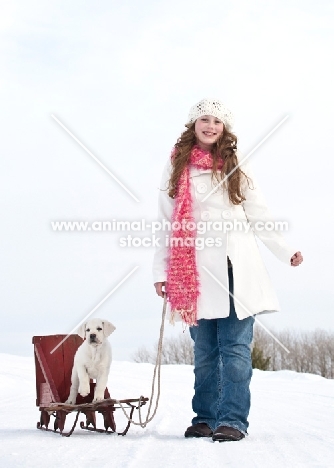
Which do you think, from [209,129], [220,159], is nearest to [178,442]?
[220,159]

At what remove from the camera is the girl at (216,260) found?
13.3 ft

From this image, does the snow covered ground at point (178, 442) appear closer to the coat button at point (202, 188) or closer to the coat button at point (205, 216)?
the coat button at point (205, 216)

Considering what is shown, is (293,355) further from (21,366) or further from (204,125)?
(204,125)

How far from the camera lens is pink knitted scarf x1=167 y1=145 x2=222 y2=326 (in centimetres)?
411

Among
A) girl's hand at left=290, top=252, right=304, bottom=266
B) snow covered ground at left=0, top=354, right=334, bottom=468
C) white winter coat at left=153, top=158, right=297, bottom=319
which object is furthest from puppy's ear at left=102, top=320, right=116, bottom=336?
girl's hand at left=290, top=252, right=304, bottom=266

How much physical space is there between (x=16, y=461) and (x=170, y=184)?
1930mm

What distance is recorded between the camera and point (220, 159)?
4.27 metres

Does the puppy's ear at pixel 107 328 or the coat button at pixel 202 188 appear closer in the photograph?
the coat button at pixel 202 188

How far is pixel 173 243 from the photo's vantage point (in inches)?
166

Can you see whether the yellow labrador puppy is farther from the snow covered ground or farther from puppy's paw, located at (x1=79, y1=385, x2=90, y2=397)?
the snow covered ground

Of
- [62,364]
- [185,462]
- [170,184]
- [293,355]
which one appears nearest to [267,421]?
[62,364]

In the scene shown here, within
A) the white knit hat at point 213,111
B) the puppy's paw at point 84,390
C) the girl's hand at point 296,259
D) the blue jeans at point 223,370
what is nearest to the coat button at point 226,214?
the blue jeans at point 223,370

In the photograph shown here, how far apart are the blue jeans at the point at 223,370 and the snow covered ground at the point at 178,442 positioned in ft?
0.62

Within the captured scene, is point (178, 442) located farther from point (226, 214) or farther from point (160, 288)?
point (226, 214)
